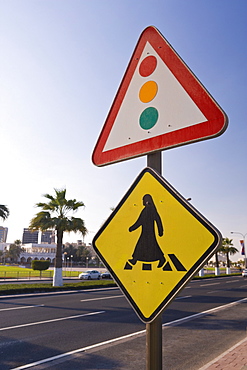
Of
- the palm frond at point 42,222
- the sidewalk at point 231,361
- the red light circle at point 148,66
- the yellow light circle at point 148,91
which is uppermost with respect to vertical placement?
the palm frond at point 42,222

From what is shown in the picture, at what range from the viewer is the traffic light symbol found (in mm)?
1896

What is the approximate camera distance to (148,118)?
6.29 feet

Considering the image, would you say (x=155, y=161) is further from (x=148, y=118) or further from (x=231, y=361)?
(x=231, y=361)

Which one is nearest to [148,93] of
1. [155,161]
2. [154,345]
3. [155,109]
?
[155,109]

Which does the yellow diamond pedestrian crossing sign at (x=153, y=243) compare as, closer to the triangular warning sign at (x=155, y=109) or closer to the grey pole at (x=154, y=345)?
the grey pole at (x=154, y=345)

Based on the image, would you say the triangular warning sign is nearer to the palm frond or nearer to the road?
the road

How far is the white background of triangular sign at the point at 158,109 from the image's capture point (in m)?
1.76

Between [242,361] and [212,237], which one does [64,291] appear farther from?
[212,237]

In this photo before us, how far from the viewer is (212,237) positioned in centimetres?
138

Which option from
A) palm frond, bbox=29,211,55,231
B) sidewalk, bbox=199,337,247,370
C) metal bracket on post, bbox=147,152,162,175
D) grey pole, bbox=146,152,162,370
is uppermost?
palm frond, bbox=29,211,55,231

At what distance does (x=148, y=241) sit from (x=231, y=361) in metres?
5.94

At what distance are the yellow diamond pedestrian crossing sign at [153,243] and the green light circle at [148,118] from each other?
1.08ft

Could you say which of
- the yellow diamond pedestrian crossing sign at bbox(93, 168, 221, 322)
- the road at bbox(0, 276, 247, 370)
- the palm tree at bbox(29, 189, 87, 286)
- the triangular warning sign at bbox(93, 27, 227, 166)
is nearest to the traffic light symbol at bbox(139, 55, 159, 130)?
the triangular warning sign at bbox(93, 27, 227, 166)

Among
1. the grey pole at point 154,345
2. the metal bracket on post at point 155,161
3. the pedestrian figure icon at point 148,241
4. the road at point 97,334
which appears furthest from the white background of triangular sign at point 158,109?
the road at point 97,334
